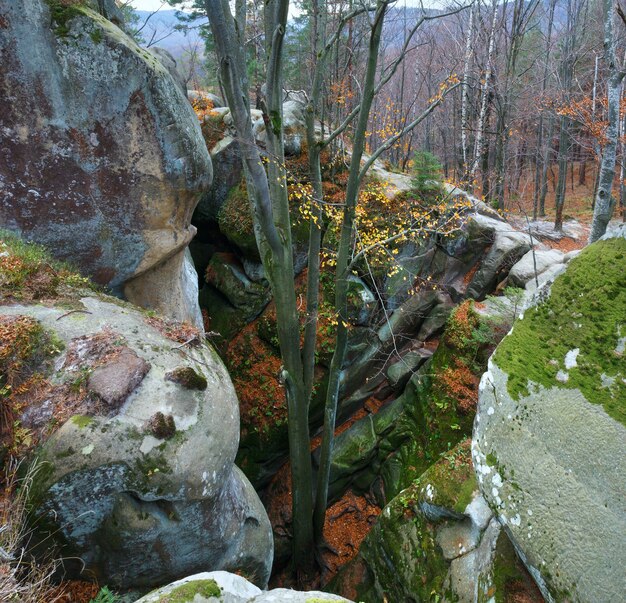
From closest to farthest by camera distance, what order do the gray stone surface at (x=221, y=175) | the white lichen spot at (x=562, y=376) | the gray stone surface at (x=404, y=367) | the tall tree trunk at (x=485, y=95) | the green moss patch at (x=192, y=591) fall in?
the green moss patch at (x=192, y=591) < the white lichen spot at (x=562, y=376) < the gray stone surface at (x=404, y=367) < the gray stone surface at (x=221, y=175) < the tall tree trunk at (x=485, y=95)

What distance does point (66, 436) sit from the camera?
3.89 metres

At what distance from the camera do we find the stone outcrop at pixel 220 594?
2.93 m

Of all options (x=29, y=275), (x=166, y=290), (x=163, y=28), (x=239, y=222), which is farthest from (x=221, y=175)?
(x=163, y=28)

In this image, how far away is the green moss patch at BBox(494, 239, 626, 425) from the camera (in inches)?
125

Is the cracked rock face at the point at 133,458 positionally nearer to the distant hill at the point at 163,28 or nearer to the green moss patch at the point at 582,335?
the green moss patch at the point at 582,335

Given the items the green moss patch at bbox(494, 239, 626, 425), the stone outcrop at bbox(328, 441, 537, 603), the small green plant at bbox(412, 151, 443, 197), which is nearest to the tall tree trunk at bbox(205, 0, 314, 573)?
the stone outcrop at bbox(328, 441, 537, 603)

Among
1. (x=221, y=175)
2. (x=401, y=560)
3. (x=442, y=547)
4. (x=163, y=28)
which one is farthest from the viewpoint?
(x=163, y=28)

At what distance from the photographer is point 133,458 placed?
4059mm

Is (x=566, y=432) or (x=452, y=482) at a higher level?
(x=566, y=432)

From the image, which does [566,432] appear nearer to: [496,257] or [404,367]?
[404,367]

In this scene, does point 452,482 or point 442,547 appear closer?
point 442,547

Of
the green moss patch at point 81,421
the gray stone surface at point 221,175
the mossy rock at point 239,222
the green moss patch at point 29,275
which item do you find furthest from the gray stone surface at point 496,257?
the green moss patch at point 81,421

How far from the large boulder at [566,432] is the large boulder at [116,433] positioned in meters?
3.01

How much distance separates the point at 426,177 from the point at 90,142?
8.48 m
